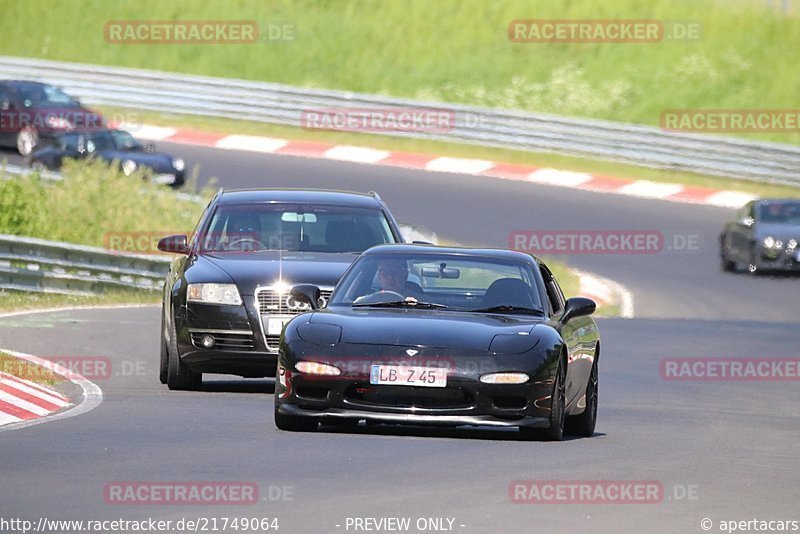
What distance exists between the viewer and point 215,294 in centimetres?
1430

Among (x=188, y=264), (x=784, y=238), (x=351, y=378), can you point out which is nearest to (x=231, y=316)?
(x=188, y=264)

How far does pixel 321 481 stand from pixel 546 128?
2794cm

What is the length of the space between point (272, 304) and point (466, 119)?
23.8 meters

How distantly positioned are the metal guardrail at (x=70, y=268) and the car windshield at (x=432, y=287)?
35.2ft

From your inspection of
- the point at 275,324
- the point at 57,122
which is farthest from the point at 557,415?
the point at 57,122

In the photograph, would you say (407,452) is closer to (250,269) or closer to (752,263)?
(250,269)

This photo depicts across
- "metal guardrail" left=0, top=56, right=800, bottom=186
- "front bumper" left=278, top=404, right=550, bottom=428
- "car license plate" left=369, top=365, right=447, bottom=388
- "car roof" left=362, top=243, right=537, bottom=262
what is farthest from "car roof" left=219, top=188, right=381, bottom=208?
"metal guardrail" left=0, top=56, right=800, bottom=186

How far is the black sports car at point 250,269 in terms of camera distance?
46.6 feet

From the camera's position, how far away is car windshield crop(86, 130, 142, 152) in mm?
32969

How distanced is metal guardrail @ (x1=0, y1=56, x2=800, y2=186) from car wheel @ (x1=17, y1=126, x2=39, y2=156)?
4788mm

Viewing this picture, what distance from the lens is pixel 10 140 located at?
116 ft

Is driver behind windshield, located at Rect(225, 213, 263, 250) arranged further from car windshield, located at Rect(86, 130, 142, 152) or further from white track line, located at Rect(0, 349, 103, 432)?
car windshield, located at Rect(86, 130, 142, 152)

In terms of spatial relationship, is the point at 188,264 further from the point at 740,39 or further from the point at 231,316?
the point at 740,39

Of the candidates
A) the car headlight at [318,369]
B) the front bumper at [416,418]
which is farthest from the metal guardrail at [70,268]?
the front bumper at [416,418]
